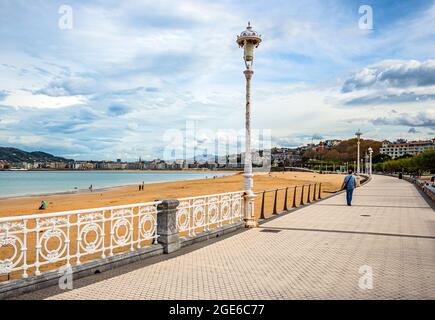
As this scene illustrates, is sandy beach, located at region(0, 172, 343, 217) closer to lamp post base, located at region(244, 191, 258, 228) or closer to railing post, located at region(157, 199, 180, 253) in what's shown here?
lamp post base, located at region(244, 191, 258, 228)

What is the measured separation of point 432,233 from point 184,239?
6701mm

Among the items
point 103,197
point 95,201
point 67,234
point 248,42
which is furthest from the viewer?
point 103,197

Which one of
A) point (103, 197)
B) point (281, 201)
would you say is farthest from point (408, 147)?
point (281, 201)

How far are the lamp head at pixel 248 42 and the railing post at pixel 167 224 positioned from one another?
16.8 feet

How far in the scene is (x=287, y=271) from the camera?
5.68 m

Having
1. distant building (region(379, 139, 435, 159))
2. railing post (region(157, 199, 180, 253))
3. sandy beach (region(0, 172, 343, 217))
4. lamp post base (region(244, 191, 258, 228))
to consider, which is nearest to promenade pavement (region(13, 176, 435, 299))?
railing post (region(157, 199, 180, 253))

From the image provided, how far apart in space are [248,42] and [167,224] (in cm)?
592


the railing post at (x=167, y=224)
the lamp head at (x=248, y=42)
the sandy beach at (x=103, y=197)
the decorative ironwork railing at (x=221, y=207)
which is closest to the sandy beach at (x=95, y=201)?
the sandy beach at (x=103, y=197)

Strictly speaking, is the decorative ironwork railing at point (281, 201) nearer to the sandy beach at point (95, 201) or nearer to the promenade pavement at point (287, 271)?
the sandy beach at point (95, 201)

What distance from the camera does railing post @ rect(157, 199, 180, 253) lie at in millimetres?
6912

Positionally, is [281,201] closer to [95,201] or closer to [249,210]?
[249,210]
